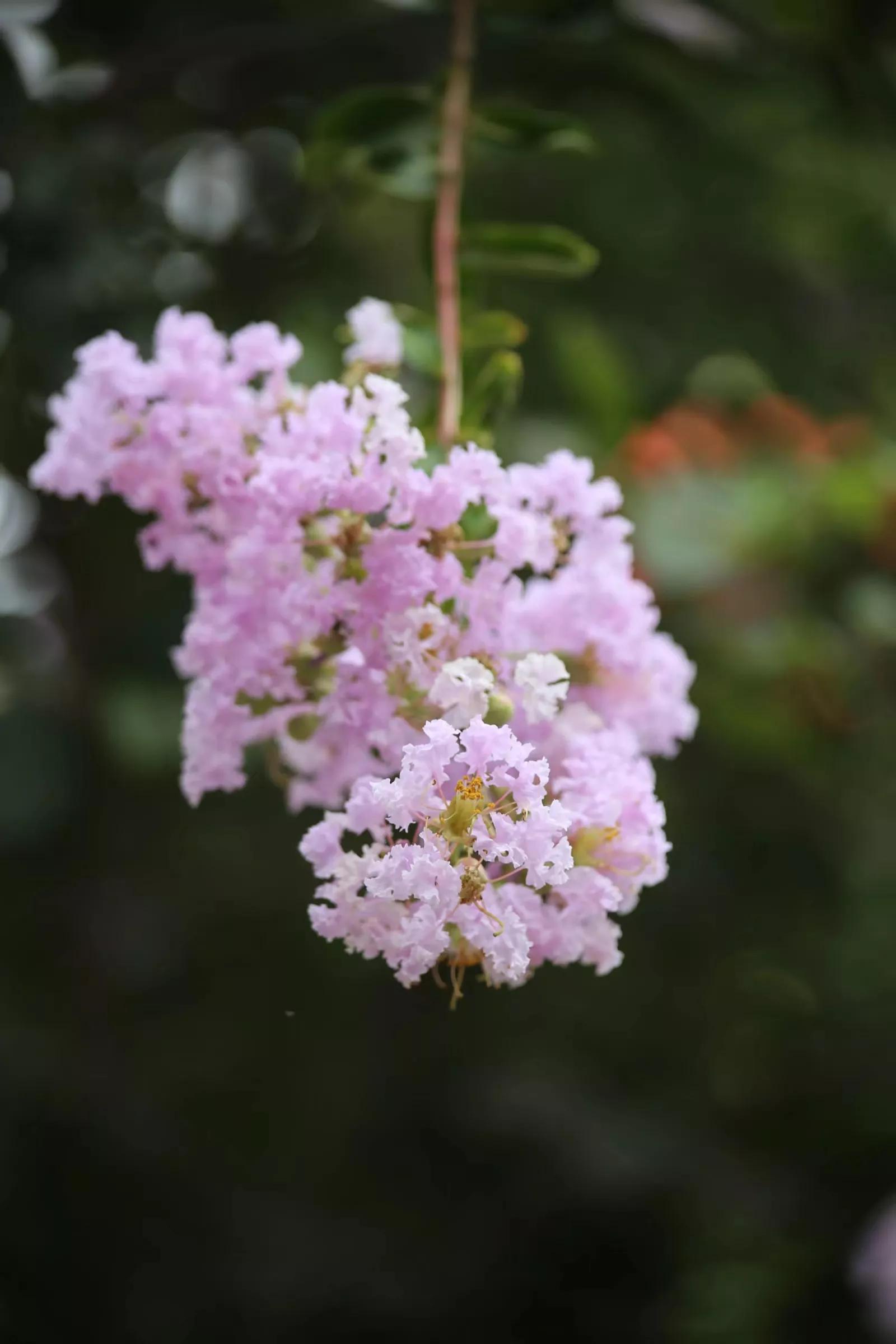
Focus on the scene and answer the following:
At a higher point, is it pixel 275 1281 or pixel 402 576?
pixel 402 576

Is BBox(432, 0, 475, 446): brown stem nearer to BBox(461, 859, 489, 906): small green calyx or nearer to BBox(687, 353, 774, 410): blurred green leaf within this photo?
BBox(461, 859, 489, 906): small green calyx

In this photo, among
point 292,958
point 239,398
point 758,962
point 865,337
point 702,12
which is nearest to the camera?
point 239,398

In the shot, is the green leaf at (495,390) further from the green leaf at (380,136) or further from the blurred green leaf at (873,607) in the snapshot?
the blurred green leaf at (873,607)

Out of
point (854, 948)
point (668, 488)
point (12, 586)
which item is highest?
point (668, 488)

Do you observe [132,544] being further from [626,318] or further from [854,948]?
[854,948]

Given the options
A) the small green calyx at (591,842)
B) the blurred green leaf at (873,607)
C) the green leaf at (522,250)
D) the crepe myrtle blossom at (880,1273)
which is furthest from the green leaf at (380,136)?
the crepe myrtle blossom at (880,1273)

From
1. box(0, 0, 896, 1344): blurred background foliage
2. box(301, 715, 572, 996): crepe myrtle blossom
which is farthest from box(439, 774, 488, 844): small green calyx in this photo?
box(0, 0, 896, 1344): blurred background foliage

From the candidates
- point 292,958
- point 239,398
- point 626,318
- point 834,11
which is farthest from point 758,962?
point 239,398
